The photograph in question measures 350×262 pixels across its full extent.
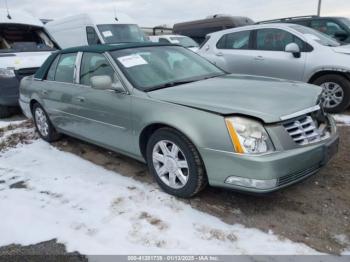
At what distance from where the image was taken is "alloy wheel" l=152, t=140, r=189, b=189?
10.9 feet

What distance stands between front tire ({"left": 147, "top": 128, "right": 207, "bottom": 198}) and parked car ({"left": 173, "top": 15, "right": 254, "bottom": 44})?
1411 centimetres

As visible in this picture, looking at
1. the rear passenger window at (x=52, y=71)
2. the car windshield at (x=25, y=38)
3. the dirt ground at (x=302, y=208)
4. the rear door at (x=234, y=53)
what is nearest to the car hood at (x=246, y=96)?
the dirt ground at (x=302, y=208)

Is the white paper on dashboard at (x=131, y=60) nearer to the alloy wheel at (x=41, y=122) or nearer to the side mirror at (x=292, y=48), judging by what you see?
the alloy wheel at (x=41, y=122)

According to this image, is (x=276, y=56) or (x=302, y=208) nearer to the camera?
(x=302, y=208)

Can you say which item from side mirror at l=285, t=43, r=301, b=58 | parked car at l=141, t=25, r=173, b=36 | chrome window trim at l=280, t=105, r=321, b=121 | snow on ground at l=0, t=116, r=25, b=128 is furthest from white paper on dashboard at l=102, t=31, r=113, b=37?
parked car at l=141, t=25, r=173, b=36

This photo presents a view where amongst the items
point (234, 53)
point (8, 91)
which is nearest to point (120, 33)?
point (8, 91)

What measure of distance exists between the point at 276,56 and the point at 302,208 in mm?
4208

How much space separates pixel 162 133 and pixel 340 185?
1918mm

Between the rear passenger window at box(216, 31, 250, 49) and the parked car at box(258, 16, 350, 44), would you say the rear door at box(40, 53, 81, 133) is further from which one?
the parked car at box(258, 16, 350, 44)

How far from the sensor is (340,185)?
3.58 metres

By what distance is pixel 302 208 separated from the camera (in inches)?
126

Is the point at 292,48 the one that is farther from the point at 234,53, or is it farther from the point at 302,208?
the point at 302,208

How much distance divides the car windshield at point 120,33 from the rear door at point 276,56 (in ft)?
16.9

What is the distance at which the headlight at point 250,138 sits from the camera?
2.85 metres
